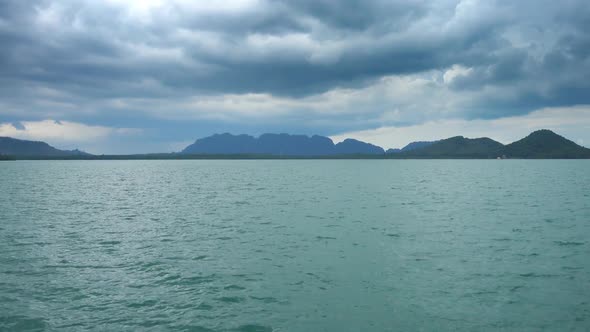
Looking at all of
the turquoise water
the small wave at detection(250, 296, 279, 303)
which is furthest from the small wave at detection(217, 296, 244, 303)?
the small wave at detection(250, 296, 279, 303)

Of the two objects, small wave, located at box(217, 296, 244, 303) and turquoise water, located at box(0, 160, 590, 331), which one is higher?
turquoise water, located at box(0, 160, 590, 331)

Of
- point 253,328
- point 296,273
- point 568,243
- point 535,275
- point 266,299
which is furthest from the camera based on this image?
point 568,243

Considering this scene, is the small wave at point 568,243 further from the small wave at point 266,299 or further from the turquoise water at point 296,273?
the small wave at point 266,299

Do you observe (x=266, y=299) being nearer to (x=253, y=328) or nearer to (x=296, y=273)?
(x=253, y=328)

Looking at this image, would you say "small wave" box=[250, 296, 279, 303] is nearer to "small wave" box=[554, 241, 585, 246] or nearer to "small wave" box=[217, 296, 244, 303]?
"small wave" box=[217, 296, 244, 303]

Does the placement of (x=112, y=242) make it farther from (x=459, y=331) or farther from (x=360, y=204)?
(x=360, y=204)

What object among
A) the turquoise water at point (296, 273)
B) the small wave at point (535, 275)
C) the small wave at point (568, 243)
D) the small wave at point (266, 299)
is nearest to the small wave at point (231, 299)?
the turquoise water at point (296, 273)

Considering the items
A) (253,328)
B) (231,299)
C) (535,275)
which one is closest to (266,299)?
(231,299)

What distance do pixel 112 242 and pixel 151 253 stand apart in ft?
19.2

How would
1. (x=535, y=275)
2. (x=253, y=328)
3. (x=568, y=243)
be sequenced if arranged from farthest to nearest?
1. (x=568, y=243)
2. (x=535, y=275)
3. (x=253, y=328)

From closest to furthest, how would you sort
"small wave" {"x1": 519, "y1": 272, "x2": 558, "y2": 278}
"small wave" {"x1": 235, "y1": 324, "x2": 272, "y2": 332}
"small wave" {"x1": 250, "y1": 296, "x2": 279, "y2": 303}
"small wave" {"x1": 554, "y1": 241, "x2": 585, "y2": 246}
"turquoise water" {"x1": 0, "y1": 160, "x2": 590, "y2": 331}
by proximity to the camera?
"small wave" {"x1": 235, "y1": 324, "x2": 272, "y2": 332} → "turquoise water" {"x1": 0, "y1": 160, "x2": 590, "y2": 331} → "small wave" {"x1": 250, "y1": 296, "x2": 279, "y2": 303} → "small wave" {"x1": 519, "y1": 272, "x2": 558, "y2": 278} → "small wave" {"x1": 554, "y1": 241, "x2": 585, "y2": 246}

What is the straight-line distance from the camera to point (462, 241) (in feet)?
103

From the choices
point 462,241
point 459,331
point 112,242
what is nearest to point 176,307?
point 459,331

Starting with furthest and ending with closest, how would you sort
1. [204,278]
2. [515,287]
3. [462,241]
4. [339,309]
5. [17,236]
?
[17,236], [462,241], [204,278], [515,287], [339,309]
